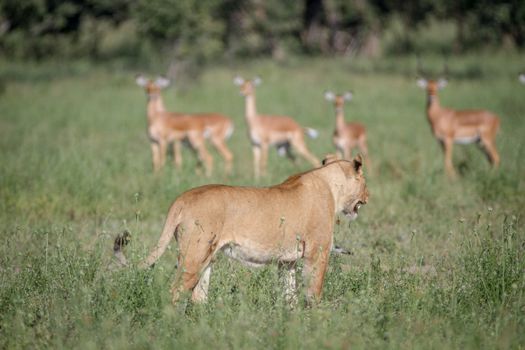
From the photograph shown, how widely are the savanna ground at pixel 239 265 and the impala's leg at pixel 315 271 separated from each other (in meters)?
0.21

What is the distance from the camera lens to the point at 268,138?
50.6ft

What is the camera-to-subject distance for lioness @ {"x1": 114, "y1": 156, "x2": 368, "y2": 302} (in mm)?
5480

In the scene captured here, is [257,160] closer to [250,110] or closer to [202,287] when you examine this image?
[250,110]

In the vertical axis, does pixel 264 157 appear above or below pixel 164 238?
below

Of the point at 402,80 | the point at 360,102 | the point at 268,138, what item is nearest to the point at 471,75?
the point at 402,80

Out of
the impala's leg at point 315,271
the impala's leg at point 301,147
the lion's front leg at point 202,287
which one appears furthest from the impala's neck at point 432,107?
the lion's front leg at point 202,287

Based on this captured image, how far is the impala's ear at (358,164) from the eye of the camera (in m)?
6.41

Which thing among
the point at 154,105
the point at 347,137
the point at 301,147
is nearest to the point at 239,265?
the point at 347,137

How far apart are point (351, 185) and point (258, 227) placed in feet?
3.47

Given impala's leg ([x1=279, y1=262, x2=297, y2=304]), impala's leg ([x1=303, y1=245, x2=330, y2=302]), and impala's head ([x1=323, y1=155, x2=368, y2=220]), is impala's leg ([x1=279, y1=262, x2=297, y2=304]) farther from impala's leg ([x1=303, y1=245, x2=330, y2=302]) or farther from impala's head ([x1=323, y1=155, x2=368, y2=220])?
impala's head ([x1=323, y1=155, x2=368, y2=220])

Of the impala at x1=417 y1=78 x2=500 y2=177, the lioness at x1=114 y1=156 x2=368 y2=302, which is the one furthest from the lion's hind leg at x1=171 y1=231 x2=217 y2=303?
the impala at x1=417 y1=78 x2=500 y2=177

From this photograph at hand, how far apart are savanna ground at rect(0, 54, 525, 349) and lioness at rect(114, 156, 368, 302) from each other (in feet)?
0.61

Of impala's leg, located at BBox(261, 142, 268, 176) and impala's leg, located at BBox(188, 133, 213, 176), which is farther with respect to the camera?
impala's leg, located at BBox(188, 133, 213, 176)

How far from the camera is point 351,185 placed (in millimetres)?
6465
